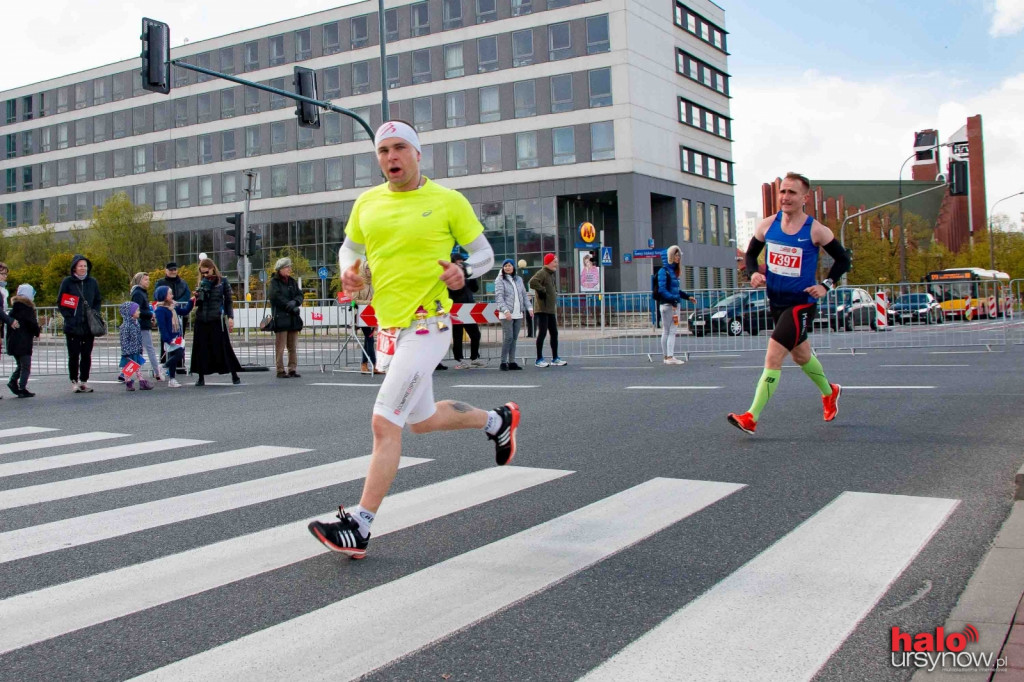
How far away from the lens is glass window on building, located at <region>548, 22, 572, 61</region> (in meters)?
47.2

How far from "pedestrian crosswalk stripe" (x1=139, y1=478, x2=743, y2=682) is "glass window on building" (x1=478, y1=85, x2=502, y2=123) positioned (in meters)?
45.9

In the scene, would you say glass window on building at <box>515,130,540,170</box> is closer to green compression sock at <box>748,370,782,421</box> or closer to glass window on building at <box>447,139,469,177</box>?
glass window on building at <box>447,139,469,177</box>

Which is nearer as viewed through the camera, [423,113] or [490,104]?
[490,104]

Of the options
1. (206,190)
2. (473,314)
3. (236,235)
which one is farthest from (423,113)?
(473,314)

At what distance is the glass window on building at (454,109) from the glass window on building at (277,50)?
12359mm

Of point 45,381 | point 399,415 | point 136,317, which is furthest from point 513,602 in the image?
point 45,381

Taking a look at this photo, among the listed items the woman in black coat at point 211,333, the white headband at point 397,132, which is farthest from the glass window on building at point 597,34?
the white headband at point 397,132

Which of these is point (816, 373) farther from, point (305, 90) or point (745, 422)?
point (305, 90)

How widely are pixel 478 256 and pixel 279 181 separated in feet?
178

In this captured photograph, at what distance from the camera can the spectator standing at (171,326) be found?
14477mm

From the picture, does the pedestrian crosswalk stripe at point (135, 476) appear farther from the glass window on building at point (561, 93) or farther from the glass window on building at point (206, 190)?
the glass window on building at point (206, 190)

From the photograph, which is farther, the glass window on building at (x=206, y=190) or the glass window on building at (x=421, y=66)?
the glass window on building at (x=206, y=190)

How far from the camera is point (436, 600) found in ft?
11.5

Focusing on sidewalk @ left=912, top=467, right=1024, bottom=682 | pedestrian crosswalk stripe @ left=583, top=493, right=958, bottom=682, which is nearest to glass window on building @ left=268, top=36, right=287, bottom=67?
pedestrian crosswalk stripe @ left=583, top=493, right=958, bottom=682
